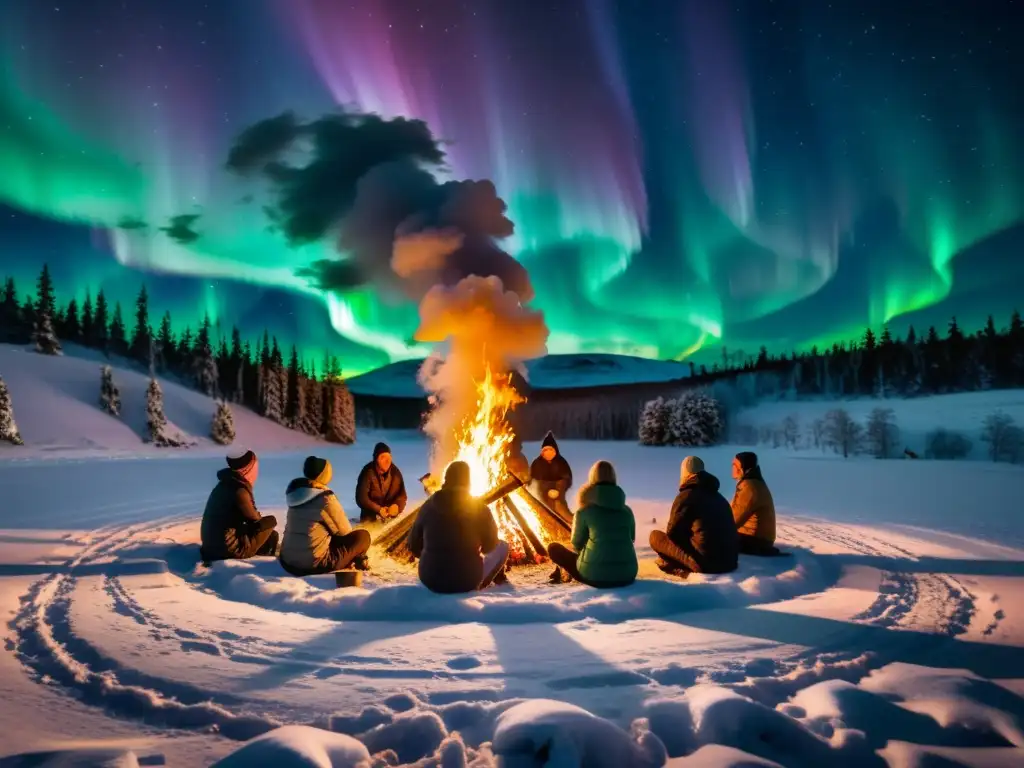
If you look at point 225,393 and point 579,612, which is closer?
point 579,612

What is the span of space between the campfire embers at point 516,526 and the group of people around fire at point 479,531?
3.93 ft

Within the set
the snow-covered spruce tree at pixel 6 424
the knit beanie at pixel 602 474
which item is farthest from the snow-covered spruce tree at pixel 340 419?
the knit beanie at pixel 602 474

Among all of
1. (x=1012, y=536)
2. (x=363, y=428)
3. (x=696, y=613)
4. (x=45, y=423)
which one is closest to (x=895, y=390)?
(x=1012, y=536)

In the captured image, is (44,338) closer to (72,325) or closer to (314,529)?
(72,325)

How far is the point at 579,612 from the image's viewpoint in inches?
286

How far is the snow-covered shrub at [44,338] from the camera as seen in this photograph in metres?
76.1

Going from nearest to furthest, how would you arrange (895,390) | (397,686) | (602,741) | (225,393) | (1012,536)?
(602,741), (397,686), (1012,536), (895,390), (225,393)

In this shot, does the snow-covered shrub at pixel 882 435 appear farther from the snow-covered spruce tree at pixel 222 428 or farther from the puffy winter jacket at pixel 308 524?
the snow-covered spruce tree at pixel 222 428

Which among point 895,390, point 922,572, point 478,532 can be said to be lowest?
point 922,572

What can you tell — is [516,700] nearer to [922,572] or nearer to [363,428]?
[922,572]

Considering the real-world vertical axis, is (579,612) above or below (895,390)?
below

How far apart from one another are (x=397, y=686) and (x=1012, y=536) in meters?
13.1

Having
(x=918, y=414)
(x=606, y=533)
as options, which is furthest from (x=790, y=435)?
(x=606, y=533)

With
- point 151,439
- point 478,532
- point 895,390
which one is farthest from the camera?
point 895,390
